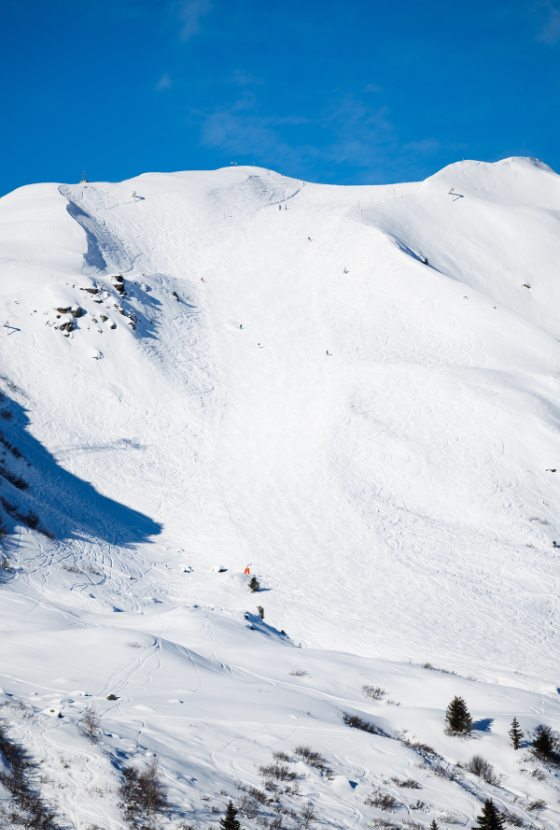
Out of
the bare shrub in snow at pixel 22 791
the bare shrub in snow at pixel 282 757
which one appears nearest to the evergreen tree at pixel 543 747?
the bare shrub in snow at pixel 282 757

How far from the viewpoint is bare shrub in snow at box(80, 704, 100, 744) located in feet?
23.4

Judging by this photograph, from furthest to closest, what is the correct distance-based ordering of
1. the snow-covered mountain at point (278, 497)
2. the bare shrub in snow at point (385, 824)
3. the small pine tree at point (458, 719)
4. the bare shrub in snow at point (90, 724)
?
the small pine tree at point (458, 719) < the snow-covered mountain at point (278, 497) < the bare shrub in snow at point (90, 724) < the bare shrub in snow at point (385, 824)

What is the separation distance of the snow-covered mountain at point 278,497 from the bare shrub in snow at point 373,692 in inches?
8.4

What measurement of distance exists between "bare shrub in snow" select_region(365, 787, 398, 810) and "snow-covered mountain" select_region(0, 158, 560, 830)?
54 millimetres

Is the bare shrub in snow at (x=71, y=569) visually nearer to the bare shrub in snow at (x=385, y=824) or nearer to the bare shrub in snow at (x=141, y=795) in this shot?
the bare shrub in snow at (x=141, y=795)

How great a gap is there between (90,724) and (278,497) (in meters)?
20.0

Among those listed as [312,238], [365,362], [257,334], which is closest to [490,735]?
[365,362]

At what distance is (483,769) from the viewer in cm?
910

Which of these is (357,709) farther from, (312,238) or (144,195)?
(144,195)

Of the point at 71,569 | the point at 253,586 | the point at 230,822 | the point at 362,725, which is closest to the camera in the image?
the point at 230,822

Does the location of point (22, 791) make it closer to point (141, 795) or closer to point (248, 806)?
point (141, 795)

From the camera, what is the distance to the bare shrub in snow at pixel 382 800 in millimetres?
7262

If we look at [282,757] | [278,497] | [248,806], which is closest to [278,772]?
[282,757]

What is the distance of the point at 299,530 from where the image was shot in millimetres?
24828
